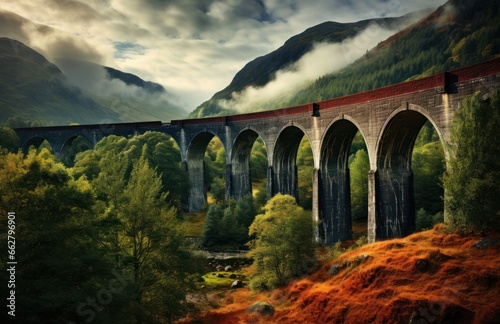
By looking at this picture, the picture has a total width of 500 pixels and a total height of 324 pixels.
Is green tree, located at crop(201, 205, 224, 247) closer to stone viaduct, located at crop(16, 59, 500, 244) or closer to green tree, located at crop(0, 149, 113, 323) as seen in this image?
stone viaduct, located at crop(16, 59, 500, 244)

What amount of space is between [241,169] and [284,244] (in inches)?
990

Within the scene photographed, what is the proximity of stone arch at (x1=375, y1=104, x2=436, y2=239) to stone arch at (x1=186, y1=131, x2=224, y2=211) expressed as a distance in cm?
3187

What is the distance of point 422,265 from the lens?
17.3 metres

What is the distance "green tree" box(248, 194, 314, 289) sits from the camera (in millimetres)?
23938

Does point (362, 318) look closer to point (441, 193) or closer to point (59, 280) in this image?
point (59, 280)

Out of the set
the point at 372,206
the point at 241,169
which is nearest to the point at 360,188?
the point at 241,169

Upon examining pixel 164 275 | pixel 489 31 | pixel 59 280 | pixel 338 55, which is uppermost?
pixel 338 55

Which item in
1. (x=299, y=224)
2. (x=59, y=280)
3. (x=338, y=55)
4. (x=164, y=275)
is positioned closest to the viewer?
(x=59, y=280)

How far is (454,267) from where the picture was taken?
16156 millimetres

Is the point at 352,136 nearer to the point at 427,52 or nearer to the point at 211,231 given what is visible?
Answer: the point at 211,231

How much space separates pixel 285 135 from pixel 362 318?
81.1ft

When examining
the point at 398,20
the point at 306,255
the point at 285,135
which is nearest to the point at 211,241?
the point at 285,135

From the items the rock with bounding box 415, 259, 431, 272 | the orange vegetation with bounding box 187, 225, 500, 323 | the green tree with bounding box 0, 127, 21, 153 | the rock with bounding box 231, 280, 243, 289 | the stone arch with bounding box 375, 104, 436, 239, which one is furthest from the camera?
the green tree with bounding box 0, 127, 21, 153

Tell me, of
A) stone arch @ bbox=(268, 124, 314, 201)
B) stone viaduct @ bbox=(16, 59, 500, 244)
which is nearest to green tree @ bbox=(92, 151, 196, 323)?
stone viaduct @ bbox=(16, 59, 500, 244)
